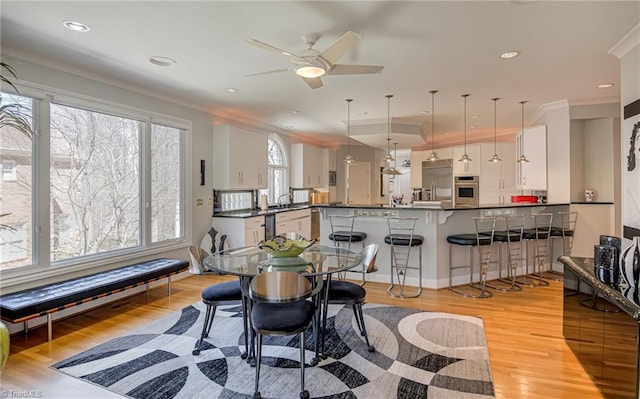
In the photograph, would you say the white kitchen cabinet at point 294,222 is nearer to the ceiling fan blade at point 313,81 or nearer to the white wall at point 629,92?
the ceiling fan blade at point 313,81

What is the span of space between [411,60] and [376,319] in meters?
2.67

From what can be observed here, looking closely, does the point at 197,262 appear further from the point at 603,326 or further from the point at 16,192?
the point at 603,326

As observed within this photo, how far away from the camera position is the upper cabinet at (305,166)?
26.9ft

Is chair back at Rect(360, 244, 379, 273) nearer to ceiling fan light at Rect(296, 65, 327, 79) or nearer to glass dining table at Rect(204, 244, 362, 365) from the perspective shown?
glass dining table at Rect(204, 244, 362, 365)

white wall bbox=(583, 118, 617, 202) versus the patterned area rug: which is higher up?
white wall bbox=(583, 118, 617, 202)

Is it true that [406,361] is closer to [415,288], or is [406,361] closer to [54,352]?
[415,288]

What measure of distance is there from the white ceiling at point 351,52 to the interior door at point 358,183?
182 inches

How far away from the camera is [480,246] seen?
4629mm

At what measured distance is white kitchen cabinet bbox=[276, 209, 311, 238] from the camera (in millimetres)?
6703

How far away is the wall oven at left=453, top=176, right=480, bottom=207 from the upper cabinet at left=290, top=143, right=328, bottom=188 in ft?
11.1

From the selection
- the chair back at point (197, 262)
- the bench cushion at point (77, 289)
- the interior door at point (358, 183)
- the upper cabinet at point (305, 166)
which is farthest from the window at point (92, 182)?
the interior door at point (358, 183)

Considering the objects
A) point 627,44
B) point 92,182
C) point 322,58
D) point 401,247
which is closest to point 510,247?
point 401,247

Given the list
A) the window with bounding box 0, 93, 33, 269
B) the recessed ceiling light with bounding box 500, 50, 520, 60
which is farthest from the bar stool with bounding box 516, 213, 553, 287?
the window with bounding box 0, 93, 33, 269

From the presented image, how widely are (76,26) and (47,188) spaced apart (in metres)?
1.71
